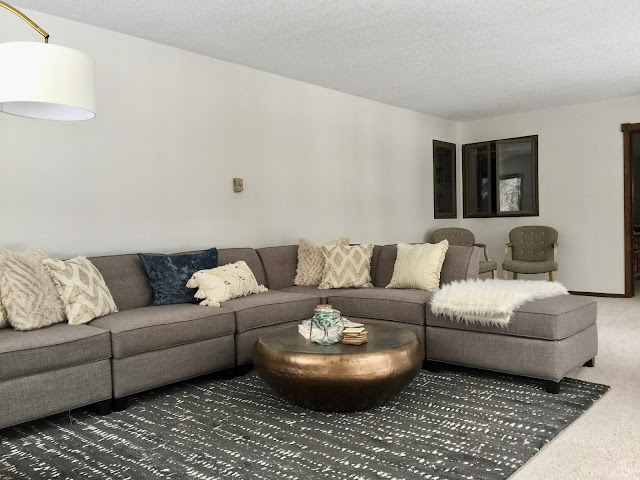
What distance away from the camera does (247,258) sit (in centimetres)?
481

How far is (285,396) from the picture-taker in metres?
3.03

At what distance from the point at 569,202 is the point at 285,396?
5.87 metres

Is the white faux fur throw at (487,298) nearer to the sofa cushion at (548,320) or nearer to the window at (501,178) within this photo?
the sofa cushion at (548,320)

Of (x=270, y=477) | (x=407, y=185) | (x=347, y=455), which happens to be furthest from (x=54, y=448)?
(x=407, y=185)

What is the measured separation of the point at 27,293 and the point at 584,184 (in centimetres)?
674

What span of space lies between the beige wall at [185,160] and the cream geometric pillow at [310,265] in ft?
2.03

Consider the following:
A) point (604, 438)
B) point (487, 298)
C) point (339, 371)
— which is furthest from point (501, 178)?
point (339, 371)

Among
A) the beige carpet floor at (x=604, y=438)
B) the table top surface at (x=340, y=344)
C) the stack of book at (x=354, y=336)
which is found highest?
the stack of book at (x=354, y=336)

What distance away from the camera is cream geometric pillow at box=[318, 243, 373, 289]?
15.9 feet

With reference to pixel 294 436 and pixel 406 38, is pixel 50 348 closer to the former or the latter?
pixel 294 436

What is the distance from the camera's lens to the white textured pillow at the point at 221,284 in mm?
3992

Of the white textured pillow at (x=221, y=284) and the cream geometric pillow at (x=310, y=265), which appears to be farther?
the cream geometric pillow at (x=310, y=265)

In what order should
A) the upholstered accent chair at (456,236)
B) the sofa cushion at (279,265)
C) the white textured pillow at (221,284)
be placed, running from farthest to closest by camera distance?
the upholstered accent chair at (456,236) → the sofa cushion at (279,265) → the white textured pillow at (221,284)

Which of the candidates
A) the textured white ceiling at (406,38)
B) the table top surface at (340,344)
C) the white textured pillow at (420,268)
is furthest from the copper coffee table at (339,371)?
the textured white ceiling at (406,38)
